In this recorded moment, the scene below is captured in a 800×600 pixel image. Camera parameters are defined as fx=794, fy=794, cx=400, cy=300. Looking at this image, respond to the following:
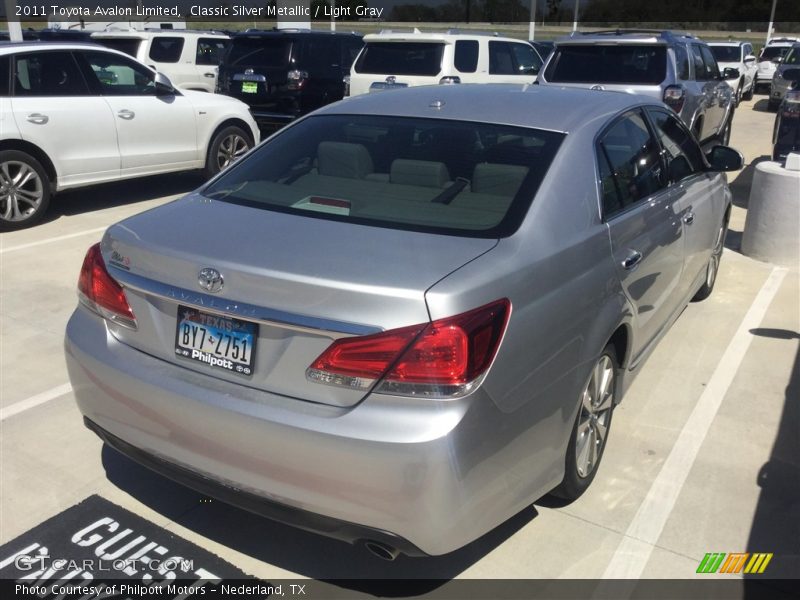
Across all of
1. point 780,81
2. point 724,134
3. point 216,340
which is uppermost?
point 780,81

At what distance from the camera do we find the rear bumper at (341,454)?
94.2 inches

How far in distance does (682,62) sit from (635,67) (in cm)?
76

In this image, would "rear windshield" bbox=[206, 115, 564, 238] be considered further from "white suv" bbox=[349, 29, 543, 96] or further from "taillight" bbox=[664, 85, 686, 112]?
"white suv" bbox=[349, 29, 543, 96]

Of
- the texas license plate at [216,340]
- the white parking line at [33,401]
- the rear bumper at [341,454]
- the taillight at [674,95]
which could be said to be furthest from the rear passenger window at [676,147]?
the taillight at [674,95]

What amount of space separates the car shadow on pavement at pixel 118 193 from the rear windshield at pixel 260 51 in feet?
7.27

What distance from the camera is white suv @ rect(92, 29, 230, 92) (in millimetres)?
14594

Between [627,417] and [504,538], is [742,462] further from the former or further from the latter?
[504,538]

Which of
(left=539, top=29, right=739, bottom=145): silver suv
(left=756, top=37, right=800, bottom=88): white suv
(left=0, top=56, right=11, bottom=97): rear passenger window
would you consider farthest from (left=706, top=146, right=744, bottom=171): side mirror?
(left=756, top=37, right=800, bottom=88): white suv

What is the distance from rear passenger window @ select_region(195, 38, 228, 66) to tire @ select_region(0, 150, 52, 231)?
26.3 feet

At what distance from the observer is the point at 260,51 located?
1205 centimetres

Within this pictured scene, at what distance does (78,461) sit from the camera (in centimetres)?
371

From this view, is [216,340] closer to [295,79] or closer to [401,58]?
[401,58]

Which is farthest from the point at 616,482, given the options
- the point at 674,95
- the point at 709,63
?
the point at 709,63

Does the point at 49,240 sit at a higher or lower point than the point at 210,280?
lower
